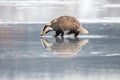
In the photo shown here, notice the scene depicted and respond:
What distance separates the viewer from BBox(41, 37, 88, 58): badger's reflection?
13.0 meters

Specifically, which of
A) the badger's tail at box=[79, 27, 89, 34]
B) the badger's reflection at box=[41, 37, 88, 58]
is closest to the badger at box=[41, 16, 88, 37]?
the badger's tail at box=[79, 27, 89, 34]

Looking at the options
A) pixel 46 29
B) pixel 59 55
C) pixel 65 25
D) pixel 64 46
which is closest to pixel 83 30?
pixel 65 25

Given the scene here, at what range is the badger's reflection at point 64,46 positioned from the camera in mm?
13039

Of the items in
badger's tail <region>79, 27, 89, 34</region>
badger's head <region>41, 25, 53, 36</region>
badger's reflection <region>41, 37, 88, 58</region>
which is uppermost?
badger's reflection <region>41, 37, 88, 58</region>

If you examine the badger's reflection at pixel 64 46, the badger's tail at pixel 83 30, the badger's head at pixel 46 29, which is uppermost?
the badger's reflection at pixel 64 46

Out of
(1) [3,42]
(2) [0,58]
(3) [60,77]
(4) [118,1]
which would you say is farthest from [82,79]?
(4) [118,1]

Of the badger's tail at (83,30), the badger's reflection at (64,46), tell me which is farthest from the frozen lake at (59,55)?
the badger's tail at (83,30)

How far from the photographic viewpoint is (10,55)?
12.8 metres

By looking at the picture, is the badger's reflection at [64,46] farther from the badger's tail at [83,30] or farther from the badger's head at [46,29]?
the badger's tail at [83,30]

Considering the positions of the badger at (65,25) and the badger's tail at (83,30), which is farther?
the badger's tail at (83,30)

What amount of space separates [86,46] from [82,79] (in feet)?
14.4

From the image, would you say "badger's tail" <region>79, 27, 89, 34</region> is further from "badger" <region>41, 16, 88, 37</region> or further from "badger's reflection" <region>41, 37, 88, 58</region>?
"badger's reflection" <region>41, 37, 88, 58</region>

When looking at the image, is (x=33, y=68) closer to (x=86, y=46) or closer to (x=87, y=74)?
(x=87, y=74)

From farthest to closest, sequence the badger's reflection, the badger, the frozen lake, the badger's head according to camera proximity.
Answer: the badger's head, the badger, the badger's reflection, the frozen lake
